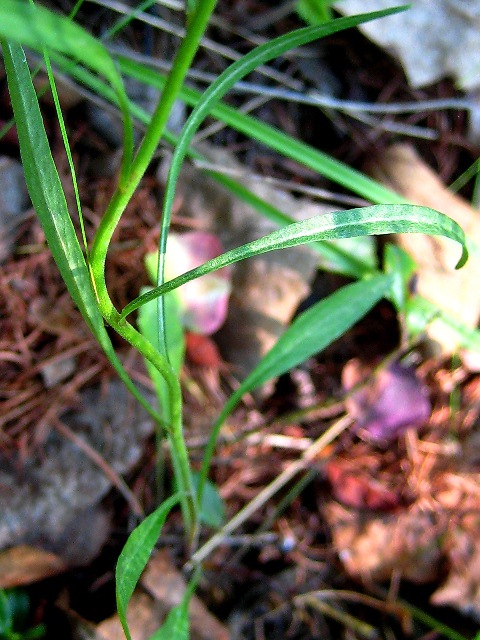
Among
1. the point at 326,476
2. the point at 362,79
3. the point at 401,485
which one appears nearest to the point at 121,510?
the point at 326,476

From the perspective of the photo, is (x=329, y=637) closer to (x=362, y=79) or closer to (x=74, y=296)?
(x=74, y=296)

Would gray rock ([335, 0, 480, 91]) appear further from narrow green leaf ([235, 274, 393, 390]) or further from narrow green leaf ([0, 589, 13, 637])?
narrow green leaf ([0, 589, 13, 637])

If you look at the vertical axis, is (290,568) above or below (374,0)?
below

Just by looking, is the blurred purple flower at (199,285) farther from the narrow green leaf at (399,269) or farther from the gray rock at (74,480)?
the narrow green leaf at (399,269)

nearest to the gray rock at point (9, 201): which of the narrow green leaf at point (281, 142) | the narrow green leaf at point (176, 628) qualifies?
the narrow green leaf at point (281, 142)

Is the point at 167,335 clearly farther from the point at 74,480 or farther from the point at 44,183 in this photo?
the point at 44,183

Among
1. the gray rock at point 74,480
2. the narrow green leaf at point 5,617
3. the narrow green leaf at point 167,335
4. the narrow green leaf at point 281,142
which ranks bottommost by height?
the narrow green leaf at point 5,617

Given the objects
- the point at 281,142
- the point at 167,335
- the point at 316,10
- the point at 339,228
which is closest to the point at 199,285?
the point at 167,335
